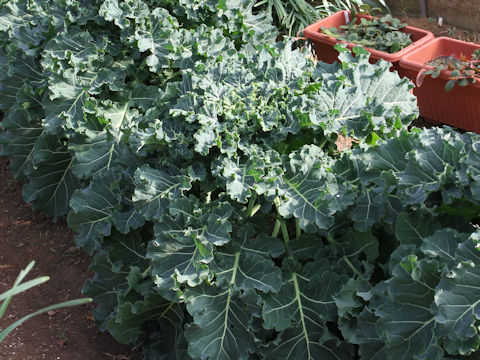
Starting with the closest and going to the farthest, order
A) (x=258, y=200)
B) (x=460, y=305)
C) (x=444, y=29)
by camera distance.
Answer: (x=460, y=305), (x=258, y=200), (x=444, y=29)

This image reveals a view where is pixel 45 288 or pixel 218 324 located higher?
pixel 218 324

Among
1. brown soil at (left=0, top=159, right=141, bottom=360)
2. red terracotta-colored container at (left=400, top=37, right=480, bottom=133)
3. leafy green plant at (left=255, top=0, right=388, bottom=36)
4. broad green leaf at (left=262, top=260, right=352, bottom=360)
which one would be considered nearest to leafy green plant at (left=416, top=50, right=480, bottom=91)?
red terracotta-colored container at (left=400, top=37, right=480, bottom=133)

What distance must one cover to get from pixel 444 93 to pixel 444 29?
1359 millimetres

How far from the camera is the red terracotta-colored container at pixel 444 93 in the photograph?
4461mm

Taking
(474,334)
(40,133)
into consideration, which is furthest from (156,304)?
(40,133)

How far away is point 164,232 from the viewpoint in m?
2.92

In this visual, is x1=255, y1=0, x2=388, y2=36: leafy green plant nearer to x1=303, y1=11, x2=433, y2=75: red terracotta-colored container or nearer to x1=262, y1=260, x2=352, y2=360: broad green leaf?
x1=303, y1=11, x2=433, y2=75: red terracotta-colored container

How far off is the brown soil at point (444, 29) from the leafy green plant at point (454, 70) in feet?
3.69

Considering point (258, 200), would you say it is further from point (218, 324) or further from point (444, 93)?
point (444, 93)

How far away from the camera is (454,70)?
4.35 metres

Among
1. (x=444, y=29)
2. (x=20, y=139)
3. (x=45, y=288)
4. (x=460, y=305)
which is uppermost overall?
(x=460, y=305)

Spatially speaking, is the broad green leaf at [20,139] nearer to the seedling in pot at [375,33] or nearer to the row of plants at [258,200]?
the row of plants at [258,200]

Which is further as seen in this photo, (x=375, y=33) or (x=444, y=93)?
(x=375, y=33)

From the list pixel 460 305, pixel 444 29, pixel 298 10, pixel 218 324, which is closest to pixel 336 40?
pixel 298 10
